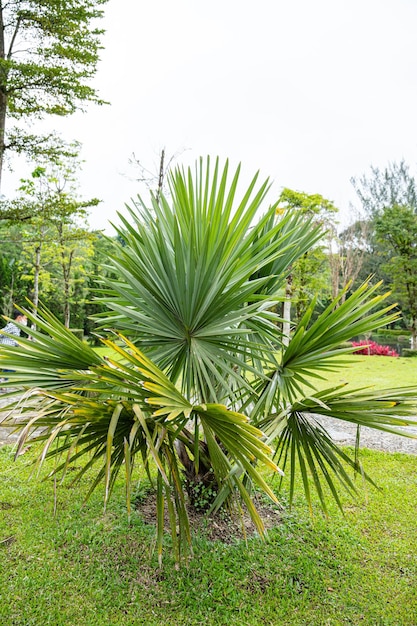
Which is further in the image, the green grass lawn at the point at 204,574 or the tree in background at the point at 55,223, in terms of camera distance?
Result: the tree in background at the point at 55,223

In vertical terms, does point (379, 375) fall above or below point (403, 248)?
below

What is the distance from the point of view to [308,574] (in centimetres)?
270

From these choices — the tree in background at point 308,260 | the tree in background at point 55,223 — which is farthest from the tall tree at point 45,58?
the tree in background at point 308,260

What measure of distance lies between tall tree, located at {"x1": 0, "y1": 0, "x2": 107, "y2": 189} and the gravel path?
6390 millimetres

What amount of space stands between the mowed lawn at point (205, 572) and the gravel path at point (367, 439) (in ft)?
6.78

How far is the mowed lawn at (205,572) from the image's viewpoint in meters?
2.34

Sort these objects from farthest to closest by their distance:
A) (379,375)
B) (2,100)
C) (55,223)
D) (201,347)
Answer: (55,223) < (379,375) < (2,100) < (201,347)

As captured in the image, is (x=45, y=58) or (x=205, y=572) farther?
(x=45, y=58)

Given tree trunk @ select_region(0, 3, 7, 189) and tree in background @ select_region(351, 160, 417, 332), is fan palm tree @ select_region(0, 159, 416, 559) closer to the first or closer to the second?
tree trunk @ select_region(0, 3, 7, 189)

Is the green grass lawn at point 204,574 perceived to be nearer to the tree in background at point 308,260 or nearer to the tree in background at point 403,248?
the tree in background at point 308,260

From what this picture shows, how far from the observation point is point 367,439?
6.10m

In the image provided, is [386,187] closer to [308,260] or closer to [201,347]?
[308,260]

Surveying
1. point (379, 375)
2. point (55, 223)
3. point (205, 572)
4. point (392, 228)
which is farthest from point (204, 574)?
point (392, 228)

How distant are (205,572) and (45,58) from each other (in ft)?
34.9
